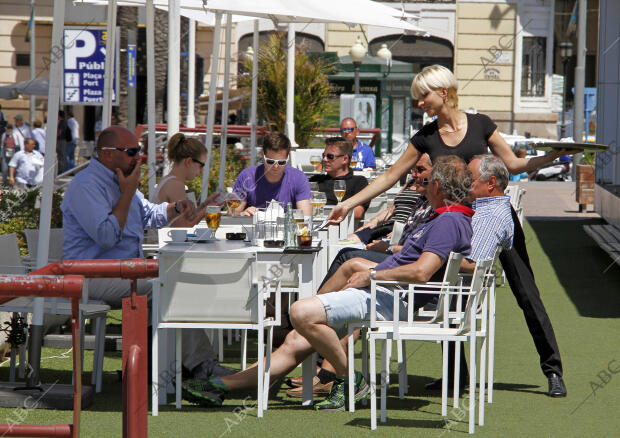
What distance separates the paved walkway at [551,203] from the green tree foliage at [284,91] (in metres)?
4.08

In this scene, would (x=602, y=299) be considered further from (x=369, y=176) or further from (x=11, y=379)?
(x=11, y=379)

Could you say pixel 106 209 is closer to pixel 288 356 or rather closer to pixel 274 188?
pixel 288 356

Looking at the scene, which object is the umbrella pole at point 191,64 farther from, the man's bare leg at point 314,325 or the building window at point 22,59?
the building window at point 22,59

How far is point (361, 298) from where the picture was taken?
5477mm

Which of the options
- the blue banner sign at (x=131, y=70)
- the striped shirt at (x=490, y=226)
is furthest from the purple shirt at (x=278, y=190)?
the blue banner sign at (x=131, y=70)

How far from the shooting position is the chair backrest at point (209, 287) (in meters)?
5.41

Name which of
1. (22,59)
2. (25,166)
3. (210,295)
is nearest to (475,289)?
(210,295)

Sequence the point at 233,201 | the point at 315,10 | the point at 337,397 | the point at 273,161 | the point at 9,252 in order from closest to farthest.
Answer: the point at 337,397, the point at 9,252, the point at 233,201, the point at 273,161, the point at 315,10

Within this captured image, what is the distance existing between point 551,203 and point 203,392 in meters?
14.7

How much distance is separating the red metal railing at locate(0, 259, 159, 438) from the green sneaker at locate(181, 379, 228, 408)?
2535 mm

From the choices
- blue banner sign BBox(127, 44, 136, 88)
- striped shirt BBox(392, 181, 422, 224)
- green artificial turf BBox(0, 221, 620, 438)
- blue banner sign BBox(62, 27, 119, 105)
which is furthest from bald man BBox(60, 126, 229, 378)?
blue banner sign BBox(127, 44, 136, 88)

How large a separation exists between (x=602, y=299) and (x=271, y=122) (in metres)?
9.91

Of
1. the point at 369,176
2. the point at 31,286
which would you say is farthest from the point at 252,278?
the point at 369,176

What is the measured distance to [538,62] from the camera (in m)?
37.6
